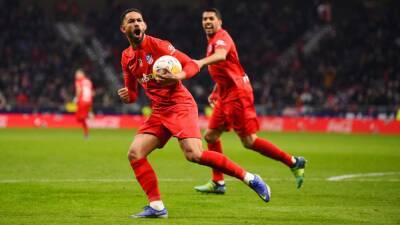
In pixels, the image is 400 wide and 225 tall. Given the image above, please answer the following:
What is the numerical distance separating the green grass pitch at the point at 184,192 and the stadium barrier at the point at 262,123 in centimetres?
1420

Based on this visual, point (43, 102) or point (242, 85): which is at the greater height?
point (242, 85)

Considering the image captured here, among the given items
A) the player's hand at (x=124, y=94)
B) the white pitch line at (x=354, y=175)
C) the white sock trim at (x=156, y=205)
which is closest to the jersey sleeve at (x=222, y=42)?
the player's hand at (x=124, y=94)

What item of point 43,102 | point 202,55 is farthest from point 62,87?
point 202,55

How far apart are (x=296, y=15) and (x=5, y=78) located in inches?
653

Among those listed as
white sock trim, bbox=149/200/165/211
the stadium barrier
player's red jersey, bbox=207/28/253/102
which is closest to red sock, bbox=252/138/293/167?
player's red jersey, bbox=207/28/253/102

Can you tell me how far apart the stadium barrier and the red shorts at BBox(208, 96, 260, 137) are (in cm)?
2182

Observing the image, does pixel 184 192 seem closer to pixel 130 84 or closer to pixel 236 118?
pixel 236 118

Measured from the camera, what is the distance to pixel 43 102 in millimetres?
35031

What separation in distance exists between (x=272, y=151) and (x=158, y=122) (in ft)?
9.08

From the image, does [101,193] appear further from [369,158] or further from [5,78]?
[5,78]

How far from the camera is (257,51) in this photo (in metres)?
40.1

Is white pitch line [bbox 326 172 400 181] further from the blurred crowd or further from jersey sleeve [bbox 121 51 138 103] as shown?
the blurred crowd

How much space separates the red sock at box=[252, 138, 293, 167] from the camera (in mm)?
10672

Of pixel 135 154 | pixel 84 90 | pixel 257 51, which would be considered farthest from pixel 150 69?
pixel 257 51
